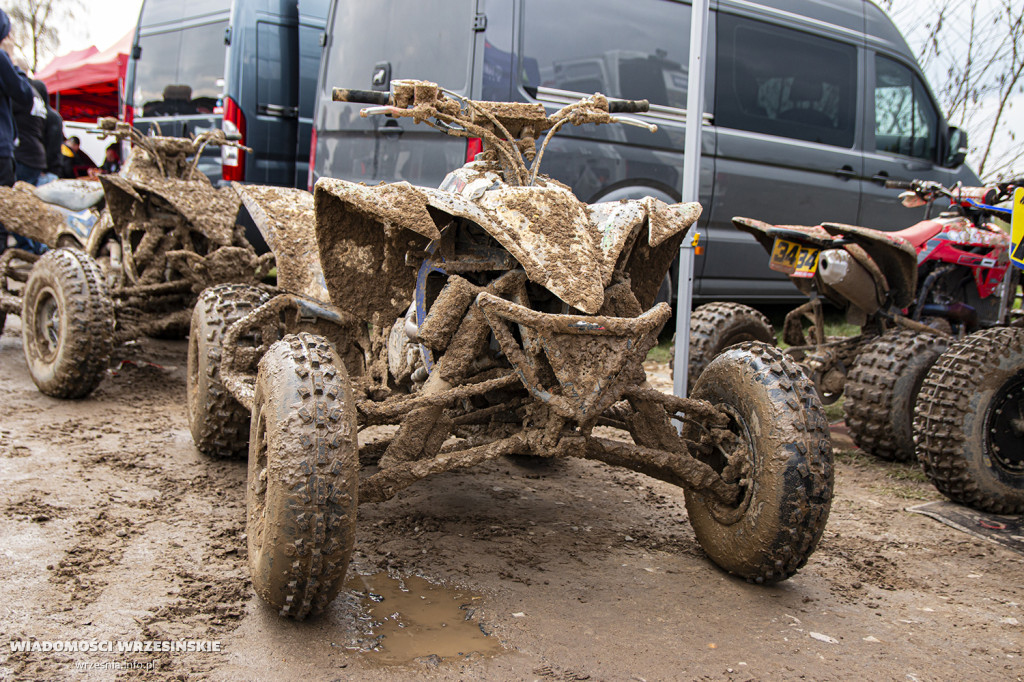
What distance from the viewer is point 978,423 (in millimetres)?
3457

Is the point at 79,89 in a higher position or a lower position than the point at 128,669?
higher

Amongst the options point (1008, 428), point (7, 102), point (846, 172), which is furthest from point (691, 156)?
point (7, 102)

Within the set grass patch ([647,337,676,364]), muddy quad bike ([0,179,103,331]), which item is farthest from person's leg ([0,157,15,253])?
grass patch ([647,337,676,364])

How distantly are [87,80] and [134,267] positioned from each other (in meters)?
10.4

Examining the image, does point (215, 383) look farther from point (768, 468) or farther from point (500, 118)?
point (768, 468)

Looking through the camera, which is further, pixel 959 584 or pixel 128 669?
pixel 959 584

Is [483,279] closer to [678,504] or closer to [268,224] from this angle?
[268,224]

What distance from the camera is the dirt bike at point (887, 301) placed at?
13.5ft

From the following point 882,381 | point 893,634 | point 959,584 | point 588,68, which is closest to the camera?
point 893,634

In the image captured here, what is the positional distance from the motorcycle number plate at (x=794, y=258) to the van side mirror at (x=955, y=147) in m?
2.79

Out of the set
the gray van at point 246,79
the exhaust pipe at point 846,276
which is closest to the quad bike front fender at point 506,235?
the exhaust pipe at point 846,276

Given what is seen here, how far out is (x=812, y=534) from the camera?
2.48 m

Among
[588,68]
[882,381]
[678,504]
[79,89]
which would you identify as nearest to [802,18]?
[588,68]

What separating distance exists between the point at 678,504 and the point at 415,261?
62.2 inches
